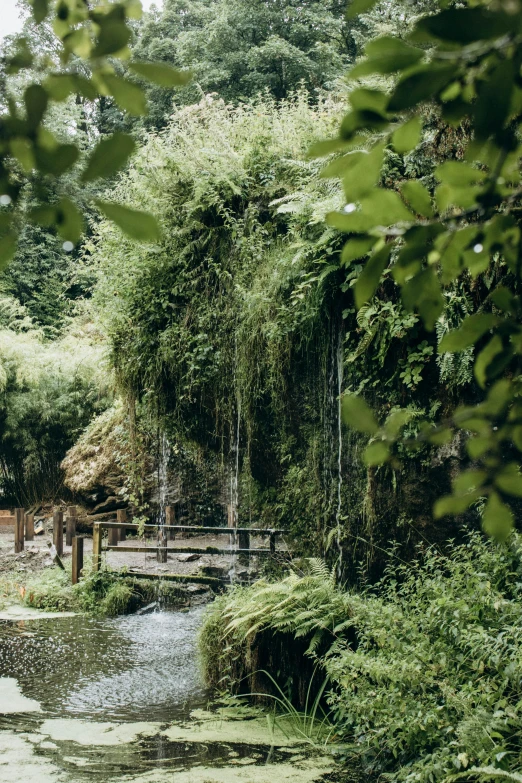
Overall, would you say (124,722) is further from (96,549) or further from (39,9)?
(39,9)

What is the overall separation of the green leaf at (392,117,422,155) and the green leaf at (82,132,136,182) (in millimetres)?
330

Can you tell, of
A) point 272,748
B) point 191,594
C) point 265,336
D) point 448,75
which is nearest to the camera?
point 448,75

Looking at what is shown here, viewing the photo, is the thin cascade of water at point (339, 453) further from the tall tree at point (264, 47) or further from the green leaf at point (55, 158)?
the tall tree at point (264, 47)

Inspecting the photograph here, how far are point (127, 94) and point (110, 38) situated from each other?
2.4 inches

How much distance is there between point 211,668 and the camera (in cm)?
636

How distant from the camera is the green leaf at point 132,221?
2.49 feet

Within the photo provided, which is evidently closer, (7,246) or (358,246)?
(7,246)

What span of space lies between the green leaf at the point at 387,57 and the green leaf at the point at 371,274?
0.66 ft

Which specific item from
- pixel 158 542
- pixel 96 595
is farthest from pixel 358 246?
pixel 158 542

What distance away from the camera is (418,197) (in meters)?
0.91

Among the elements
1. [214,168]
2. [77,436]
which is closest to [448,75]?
[214,168]

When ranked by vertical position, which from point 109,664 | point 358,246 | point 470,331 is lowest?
point 109,664

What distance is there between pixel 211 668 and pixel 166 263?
472cm

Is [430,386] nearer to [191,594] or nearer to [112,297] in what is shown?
[112,297]
